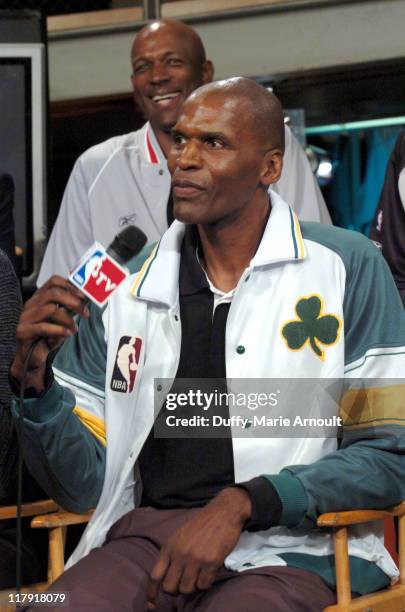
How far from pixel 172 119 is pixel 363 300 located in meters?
1.69

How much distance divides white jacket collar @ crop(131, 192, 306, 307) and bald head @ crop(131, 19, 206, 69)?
1.51m

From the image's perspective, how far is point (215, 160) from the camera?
2451mm

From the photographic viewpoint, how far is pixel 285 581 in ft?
6.98

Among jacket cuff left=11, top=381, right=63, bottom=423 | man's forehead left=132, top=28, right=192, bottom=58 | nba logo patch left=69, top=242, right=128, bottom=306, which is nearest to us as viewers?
nba logo patch left=69, top=242, right=128, bottom=306

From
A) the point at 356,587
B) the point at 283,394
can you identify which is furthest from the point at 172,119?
the point at 356,587

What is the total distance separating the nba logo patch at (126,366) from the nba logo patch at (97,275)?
53 centimetres

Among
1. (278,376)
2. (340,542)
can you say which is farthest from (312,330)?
(340,542)

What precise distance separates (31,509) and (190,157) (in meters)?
0.84

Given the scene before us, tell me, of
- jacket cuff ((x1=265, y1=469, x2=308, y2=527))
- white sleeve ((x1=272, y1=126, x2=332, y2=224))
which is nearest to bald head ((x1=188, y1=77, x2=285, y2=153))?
jacket cuff ((x1=265, y1=469, x2=308, y2=527))

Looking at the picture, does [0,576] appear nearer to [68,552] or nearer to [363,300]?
[68,552]

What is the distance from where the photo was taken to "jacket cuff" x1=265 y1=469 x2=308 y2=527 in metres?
2.11

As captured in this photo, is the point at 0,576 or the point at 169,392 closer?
the point at 169,392

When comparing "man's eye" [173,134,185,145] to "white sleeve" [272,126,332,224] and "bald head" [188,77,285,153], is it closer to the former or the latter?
"bald head" [188,77,285,153]

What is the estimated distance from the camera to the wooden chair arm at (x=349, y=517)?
214 centimetres
